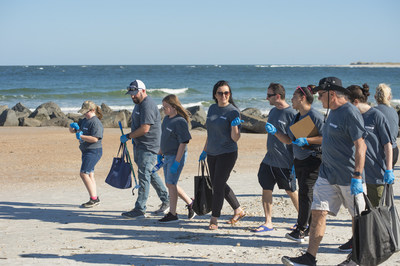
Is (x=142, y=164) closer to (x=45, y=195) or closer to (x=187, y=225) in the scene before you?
(x=187, y=225)

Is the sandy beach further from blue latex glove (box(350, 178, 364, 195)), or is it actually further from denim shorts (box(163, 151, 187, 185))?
blue latex glove (box(350, 178, 364, 195))

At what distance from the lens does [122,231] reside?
679 centimetres

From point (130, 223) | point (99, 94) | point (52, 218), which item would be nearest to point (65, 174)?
point (52, 218)

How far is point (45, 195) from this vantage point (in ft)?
30.3

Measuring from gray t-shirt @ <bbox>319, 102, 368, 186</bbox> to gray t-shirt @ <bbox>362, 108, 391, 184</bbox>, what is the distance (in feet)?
2.13

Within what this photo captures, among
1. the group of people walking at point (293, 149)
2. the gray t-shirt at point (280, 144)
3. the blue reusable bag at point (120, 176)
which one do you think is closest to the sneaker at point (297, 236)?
the group of people walking at point (293, 149)

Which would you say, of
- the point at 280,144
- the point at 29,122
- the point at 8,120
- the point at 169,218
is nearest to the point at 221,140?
the point at 280,144

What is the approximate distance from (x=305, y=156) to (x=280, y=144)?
0.53 m

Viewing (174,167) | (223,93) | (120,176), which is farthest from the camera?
(120,176)

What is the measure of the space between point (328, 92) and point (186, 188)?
499 centimetres

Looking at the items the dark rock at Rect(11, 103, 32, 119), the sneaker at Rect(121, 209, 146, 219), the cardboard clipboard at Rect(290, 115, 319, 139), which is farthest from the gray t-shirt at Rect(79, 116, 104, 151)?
the dark rock at Rect(11, 103, 32, 119)

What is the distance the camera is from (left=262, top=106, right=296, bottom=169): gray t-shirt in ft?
21.2

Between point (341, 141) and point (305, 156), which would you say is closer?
point (341, 141)

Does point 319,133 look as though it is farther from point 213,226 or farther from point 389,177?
A: point 213,226
